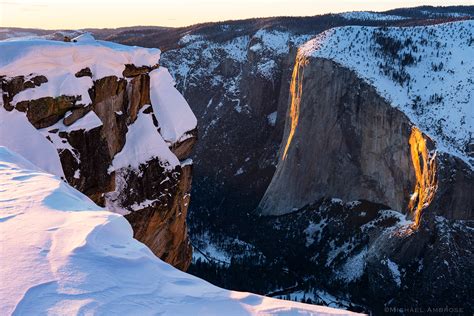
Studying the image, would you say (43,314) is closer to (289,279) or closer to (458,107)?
(289,279)

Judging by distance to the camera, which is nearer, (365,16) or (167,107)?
(167,107)

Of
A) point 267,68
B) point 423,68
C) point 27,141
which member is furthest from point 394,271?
point 267,68

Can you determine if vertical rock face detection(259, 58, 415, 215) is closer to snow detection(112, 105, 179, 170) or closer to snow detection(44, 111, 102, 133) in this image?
snow detection(112, 105, 179, 170)

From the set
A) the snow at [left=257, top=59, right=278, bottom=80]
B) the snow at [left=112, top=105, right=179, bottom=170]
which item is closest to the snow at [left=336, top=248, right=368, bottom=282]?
the snow at [left=112, top=105, right=179, bottom=170]

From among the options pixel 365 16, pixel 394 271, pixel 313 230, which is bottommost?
pixel 313 230

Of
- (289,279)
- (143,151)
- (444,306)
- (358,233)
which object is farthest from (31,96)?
(358,233)

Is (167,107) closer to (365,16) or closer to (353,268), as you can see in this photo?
(353,268)
